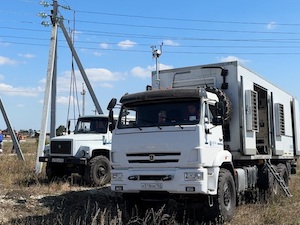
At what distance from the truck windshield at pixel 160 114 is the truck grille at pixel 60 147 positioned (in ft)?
17.4

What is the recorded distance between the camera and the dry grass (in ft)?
27.3

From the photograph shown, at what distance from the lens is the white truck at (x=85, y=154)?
42.9 feet

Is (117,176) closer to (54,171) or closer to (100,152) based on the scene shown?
(100,152)

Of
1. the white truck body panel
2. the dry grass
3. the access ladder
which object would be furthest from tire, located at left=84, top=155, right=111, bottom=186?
the access ladder

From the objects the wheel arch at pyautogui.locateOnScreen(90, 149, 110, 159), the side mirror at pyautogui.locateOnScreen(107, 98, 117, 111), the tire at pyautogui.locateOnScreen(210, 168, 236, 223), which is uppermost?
the side mirror at pyautogui.locateOnScreen(107, 98, 117, 111)

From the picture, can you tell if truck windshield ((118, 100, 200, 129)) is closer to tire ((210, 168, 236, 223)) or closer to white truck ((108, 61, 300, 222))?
white truck ((108, 61, 300, 222))

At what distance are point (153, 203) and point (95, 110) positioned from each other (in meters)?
14.6

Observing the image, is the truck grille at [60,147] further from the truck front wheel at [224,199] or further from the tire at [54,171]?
the truck front wheel at [224,199]

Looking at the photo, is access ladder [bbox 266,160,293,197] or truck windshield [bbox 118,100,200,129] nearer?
truck windshield [bbox 118,100,200,129]

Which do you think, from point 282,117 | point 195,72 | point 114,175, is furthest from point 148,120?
point 282,117

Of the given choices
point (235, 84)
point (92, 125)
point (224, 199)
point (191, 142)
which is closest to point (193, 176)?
point (191, 142)

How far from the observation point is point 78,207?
9.90 m

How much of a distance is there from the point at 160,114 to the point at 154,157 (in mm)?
889

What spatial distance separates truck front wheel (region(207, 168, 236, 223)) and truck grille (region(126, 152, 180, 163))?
3.67 feet
